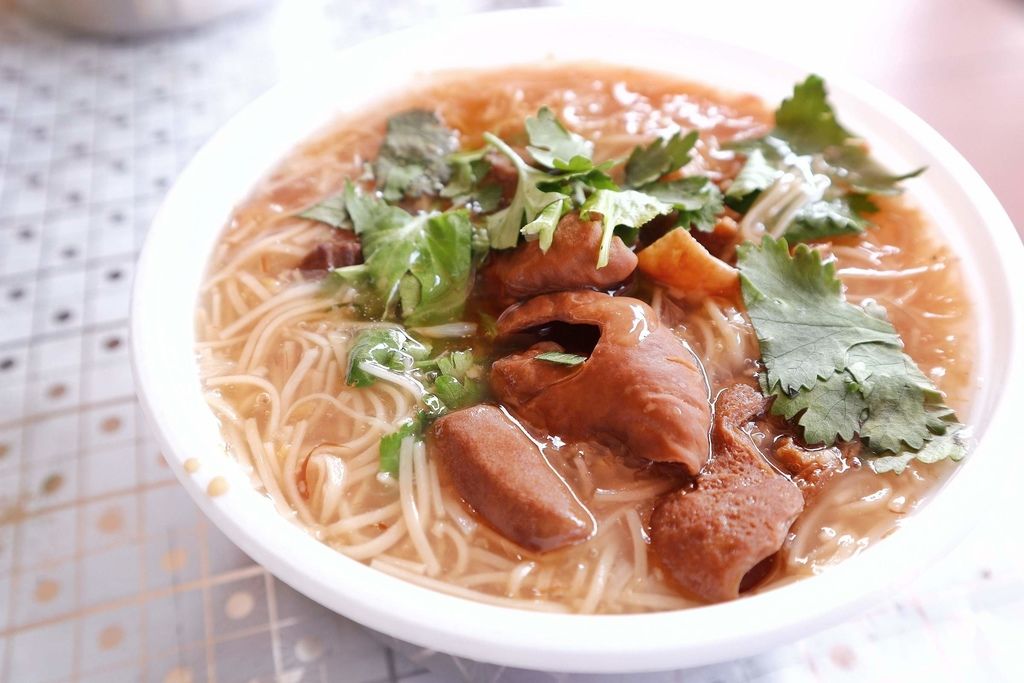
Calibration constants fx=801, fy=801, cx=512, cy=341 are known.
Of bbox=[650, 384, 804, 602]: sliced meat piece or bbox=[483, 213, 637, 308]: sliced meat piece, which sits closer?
bbox=[650, 384, 804, 602]: sliced meat piece

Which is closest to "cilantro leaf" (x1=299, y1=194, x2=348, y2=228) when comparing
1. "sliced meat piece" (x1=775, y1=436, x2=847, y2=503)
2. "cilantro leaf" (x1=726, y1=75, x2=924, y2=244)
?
"cilantro leaf" (x1=726, y1=75, x2=924, y2=244)

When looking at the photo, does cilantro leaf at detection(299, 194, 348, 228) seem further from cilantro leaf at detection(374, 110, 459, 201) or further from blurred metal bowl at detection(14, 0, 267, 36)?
blurred metal bowl at detection(14, 0, 267, 36)

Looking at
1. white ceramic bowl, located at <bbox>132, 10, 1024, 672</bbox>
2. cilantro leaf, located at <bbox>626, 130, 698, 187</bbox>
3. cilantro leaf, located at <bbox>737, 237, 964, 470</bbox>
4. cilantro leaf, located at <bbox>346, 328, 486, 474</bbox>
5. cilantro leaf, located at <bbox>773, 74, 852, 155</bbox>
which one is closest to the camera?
white ceramic bowl, located at <bbox>132, 10, 1024, 672</bbox>

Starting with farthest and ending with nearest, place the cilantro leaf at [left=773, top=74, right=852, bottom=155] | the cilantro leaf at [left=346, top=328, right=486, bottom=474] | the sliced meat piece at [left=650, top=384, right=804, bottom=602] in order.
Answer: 1. the cilantro leaf at [left=773, top=74, right=852, bottom=155]
2. the cilantro leaf at [left=346, top=328, right=486, bottom=474]
3. the sliced meat piece at [left=650, top=384, right=804, bottom=602]

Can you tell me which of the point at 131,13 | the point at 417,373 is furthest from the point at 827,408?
the point at 131,13

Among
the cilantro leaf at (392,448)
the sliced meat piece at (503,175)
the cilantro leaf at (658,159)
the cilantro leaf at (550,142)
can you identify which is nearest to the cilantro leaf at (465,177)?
the sliced meat piece at (503,175)

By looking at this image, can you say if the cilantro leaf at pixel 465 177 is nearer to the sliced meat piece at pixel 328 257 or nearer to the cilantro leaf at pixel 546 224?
the sliced meat piece at pixel 328 257

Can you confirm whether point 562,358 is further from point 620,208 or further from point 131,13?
point 131,13
